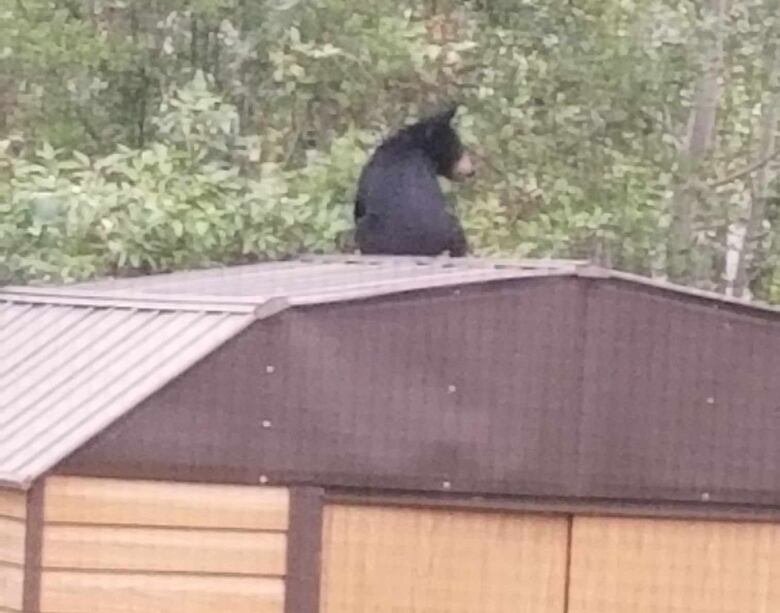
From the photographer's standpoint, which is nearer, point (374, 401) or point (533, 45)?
point (374, 401)

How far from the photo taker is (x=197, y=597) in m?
4.65

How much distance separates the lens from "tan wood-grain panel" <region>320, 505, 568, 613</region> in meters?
4.80

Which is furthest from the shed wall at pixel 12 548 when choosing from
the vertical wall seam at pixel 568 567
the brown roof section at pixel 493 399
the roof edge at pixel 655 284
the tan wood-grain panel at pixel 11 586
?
the roof edge at pixel 655 284

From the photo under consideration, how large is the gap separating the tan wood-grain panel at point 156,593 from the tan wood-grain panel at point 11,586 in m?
0.06

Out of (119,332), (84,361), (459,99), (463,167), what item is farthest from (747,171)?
(84,361)

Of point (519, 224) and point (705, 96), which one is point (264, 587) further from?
point (705, 96)

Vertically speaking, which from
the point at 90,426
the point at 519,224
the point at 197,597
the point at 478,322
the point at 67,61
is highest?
the point at 67,61

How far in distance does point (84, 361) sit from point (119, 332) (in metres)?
0.13

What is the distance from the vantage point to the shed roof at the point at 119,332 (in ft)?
15.1

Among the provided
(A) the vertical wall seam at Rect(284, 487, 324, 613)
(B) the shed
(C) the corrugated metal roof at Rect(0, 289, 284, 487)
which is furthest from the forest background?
(A) the vertical wall seam at Rect(284, 487, 324, 613)

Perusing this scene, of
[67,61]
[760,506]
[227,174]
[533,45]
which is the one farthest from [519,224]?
[760,506]

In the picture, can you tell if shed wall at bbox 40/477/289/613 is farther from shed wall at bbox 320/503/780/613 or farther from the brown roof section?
shed wall at bbox 320/503/780/613

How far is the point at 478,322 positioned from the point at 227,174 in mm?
2735

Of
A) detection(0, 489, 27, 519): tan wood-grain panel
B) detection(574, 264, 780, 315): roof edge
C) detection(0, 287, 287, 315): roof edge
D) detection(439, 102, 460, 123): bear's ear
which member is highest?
detection(439, 102, 460, 123): bear's ear
